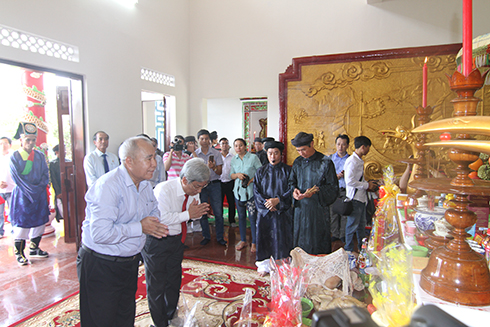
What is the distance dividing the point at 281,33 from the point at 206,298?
509 centimetres

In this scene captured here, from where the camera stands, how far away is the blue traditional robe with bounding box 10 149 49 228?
3.89 m

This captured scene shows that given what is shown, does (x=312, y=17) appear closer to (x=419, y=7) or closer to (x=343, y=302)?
(x=419, y=7)

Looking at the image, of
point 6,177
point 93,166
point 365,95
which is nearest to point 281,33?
point 365,95

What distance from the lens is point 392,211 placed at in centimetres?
201

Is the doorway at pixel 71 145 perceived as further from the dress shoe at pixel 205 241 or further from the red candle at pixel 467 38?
the red candle at pixel 467 38

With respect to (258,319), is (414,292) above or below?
above

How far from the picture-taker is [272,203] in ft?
10.8

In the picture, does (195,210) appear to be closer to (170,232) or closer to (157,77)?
(170,232)

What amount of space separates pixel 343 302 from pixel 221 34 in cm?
608

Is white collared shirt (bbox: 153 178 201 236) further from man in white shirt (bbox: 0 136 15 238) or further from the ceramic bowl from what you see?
man in white shirt (bbox: 0 136 15 238)

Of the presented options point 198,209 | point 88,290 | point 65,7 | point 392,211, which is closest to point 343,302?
point 392,211

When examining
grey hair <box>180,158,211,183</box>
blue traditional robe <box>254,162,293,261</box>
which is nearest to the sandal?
blue traditional robe <box>254,162,293,261</box>

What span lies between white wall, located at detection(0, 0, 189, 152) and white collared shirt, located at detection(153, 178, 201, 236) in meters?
2.56

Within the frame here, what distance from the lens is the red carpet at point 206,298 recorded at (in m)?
2.50
